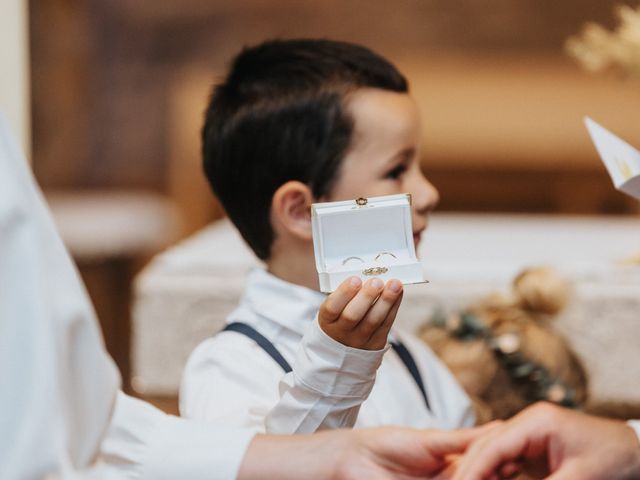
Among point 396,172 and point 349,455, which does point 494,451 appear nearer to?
point 349,455

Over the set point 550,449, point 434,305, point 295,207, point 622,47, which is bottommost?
point 434,305

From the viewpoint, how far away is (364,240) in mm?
848

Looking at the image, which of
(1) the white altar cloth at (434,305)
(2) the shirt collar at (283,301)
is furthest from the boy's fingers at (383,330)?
(1) the white altar cloth at (434,305)

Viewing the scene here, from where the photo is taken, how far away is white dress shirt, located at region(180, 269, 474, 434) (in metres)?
0.86

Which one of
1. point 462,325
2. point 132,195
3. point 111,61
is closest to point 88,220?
point 132,195

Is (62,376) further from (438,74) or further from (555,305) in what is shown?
(438,74)

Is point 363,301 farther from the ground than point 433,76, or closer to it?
farther from the ground

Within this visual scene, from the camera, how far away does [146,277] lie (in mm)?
1523

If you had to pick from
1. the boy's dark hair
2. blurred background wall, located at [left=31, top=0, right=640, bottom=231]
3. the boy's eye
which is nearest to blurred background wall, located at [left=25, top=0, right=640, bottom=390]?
blurred background wall, located at [left=31, top=0, right=640, bottom=231]

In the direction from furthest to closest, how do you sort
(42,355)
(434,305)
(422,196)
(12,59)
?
(12,59) → (434,305) → (422,196) → (42,355)

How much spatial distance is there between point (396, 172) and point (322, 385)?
0.35 metres

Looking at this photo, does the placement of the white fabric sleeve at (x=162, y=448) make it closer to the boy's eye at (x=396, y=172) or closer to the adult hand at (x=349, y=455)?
the adult hand at (x=349, y=455)

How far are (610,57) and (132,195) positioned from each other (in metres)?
2.77

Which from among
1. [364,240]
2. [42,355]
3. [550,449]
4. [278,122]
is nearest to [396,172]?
[278,122]
